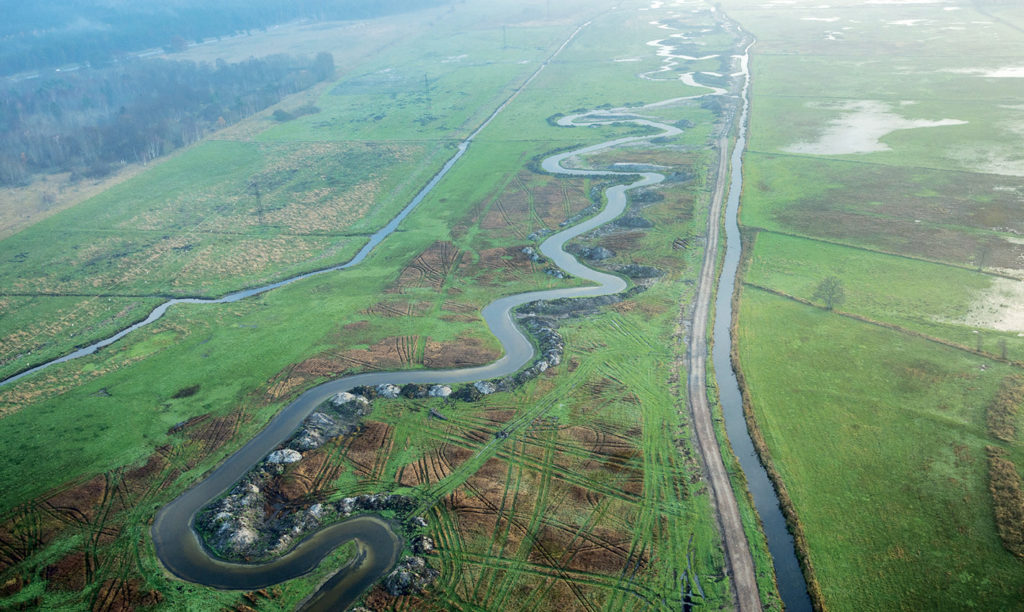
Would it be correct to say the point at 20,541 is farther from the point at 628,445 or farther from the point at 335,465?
the point at 628,445

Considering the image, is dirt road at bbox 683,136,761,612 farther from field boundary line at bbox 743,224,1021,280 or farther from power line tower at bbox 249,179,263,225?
power line tower at bbox 249,179,263,225

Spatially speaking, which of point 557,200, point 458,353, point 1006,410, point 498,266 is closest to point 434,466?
point 458,353

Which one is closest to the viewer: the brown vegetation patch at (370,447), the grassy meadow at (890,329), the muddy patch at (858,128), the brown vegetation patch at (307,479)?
the grassy meadow at (890,329)

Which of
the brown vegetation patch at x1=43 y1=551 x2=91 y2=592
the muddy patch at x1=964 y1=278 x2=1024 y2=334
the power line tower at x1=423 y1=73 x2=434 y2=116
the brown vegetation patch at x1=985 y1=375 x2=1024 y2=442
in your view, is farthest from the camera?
the power line tower at x1=423 y1=73 x2=434 y2=116

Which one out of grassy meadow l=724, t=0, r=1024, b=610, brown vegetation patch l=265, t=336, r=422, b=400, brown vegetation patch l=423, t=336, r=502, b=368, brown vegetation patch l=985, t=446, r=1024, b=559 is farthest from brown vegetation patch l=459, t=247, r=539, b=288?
brown vegetation patch l=985, t=446, r=1024, b=559

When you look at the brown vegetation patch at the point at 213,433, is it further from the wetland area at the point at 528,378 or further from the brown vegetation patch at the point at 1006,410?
the brown vegetation patch at the point at 1006,410

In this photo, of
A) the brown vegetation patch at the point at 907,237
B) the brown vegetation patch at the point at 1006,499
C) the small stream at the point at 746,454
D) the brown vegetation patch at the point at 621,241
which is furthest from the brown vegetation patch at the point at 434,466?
the brown vegetation patch at the point at 907,237
